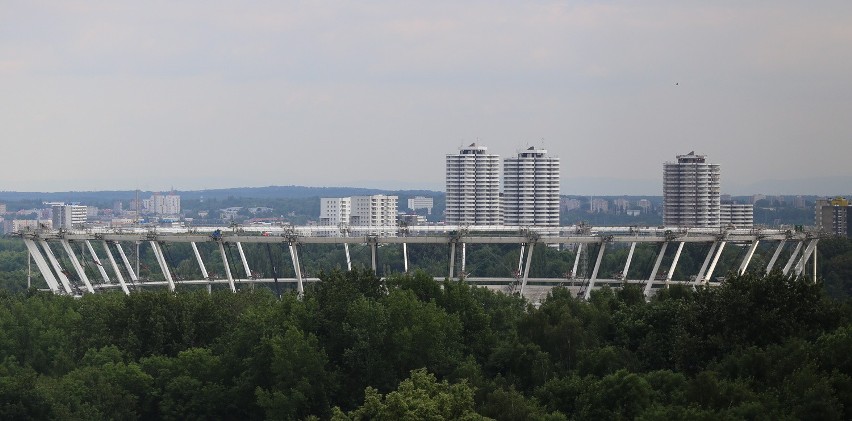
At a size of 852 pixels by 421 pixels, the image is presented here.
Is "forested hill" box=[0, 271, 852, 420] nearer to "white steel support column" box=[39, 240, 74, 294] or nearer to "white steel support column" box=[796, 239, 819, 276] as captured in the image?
"white steel support column" box=[39, 240, 74, 294]

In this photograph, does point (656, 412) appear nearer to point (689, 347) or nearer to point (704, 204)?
point (689, 347)

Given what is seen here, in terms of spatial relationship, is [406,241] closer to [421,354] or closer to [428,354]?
[421,354]

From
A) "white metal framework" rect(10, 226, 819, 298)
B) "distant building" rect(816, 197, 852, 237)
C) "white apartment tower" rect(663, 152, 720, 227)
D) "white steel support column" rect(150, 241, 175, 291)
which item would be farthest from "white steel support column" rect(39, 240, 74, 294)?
"white apartment tower" rect(663, 152, 720, 227)

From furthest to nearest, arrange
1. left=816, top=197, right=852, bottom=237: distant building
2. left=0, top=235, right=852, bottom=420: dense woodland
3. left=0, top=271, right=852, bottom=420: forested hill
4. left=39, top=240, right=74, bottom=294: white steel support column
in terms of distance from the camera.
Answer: left=816, top=197, right=852, bottom=237: distant building → left=39, top=240, right=74, bottom=294: white steel support column → left=0, top=271, right=852, bottom=420: forested hill → left=0, top=235, right=852, bottom=420: dense woodland

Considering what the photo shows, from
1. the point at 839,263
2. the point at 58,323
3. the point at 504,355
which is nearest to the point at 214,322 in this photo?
the point at 58,323

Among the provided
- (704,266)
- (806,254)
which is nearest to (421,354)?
(704,266)

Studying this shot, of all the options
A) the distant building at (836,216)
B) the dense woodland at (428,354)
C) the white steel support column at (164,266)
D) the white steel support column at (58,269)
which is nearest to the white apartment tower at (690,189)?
the distant building at (836,216)
